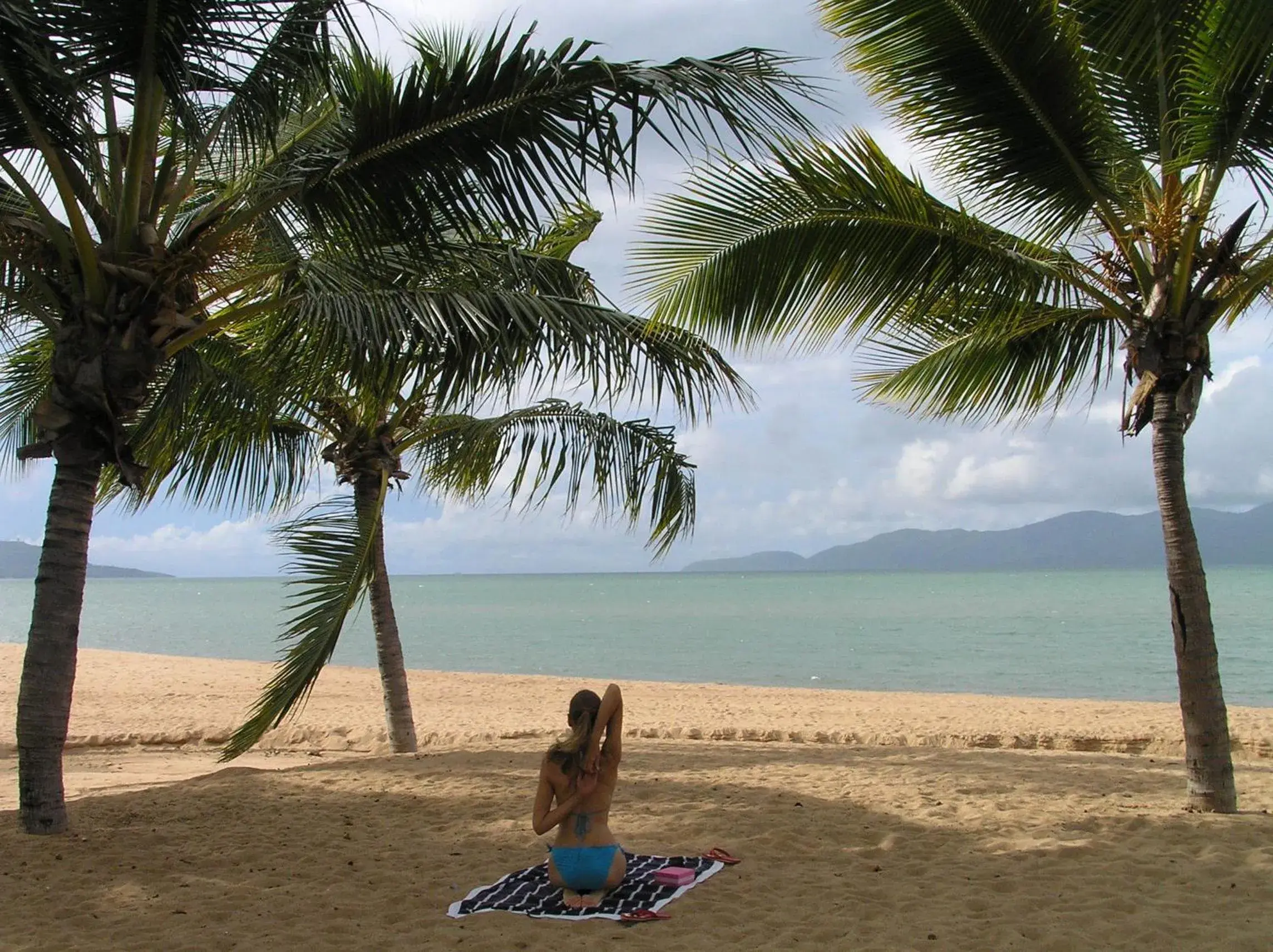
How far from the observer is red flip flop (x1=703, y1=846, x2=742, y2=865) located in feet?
16.7

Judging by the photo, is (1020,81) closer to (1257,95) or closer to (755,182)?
(1257,95)

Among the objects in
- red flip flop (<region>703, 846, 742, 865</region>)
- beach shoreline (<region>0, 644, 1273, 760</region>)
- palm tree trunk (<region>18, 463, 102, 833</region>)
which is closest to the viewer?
red flip flop (<region>703, 846, 742, 865</region>)

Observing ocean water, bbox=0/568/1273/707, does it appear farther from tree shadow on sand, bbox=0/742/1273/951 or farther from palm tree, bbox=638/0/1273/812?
palm tree, bbox=638/0/1273/812

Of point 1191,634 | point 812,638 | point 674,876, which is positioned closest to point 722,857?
point 674,876

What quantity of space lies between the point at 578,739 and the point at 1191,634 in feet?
11.7

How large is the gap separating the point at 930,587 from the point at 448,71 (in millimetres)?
93893

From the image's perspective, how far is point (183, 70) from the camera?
16.3 ft

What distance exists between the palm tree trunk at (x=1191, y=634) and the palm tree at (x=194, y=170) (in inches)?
116

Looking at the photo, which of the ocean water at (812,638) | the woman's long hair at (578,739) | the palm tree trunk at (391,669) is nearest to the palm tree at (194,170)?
the woman's long hair at (578,739)

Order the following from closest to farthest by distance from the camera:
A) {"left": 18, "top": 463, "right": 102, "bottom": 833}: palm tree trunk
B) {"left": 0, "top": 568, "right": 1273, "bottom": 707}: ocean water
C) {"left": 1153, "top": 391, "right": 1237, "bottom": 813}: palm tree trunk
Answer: {"left": 18, "top": 463, "right": 102, "bottom": 833}: palm tree trunk < {"left": 1153, "top": 391, "right": 1237, "bottom": 813}: palm tree trunk < {"left": 0, "top": 568, "right": 1273, "bottom": 707}: ocean water

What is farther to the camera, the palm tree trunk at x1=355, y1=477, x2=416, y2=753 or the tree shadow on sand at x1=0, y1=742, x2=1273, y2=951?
the palm tree trunk at x1=355, y1=477, x2=416, y2=753

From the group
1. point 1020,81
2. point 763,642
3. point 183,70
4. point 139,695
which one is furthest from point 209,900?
point 763,642

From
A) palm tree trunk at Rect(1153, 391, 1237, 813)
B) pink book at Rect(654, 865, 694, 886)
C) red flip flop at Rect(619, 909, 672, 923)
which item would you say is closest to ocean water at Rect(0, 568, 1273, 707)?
pink book at Rect(654, 865, 694, 886)

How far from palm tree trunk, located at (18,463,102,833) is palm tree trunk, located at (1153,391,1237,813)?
19.7 feet
